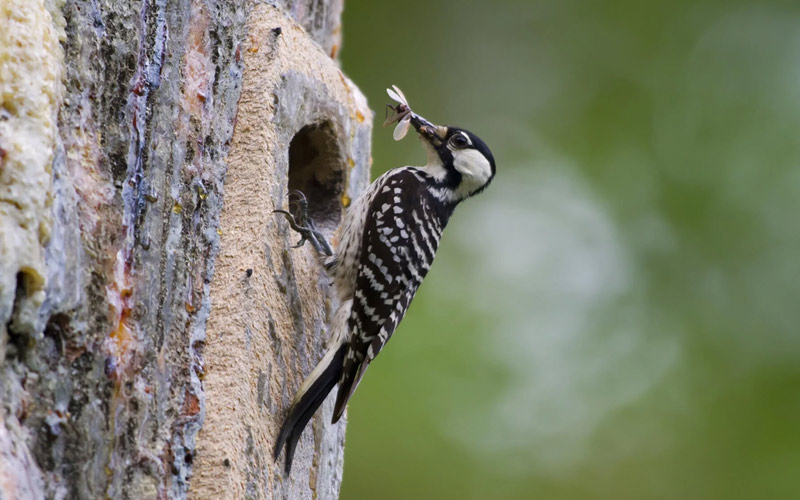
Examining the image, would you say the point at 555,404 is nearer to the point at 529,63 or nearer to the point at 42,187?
the point at 529,63

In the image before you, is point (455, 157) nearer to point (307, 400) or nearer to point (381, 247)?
point (381, 247)

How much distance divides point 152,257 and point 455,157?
1.77 m

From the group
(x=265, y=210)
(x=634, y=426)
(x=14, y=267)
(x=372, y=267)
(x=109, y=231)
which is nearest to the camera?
(x=14, y=267)

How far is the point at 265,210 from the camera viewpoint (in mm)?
2693

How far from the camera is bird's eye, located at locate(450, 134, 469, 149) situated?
12.4 feet

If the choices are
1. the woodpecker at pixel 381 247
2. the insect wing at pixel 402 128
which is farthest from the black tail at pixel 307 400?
the insect wing at pixel 402 128

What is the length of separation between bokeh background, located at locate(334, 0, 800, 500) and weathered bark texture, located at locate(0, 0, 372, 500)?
9.89ft

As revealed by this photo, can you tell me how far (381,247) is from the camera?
10.6 ft

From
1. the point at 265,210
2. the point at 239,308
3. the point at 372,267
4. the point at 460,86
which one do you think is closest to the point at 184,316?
the point at 239,308

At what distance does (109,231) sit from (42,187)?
27 centimetres

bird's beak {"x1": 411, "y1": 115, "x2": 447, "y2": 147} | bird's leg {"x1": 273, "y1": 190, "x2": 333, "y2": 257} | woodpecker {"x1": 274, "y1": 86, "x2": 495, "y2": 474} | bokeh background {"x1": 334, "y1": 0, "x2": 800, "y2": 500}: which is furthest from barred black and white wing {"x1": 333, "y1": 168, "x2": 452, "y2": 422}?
bokeh background {"x1": 334, "y1": 0, "x2": 800, "y2": 500}

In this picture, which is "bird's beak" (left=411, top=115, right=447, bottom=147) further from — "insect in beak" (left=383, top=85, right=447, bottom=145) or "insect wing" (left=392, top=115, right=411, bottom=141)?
"insect wing" (left=392, top=115, right=411, bottom=141)

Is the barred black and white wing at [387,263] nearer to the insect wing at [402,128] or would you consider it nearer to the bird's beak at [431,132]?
the insect wing at [402,128]

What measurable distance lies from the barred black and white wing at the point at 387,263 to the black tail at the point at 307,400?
0.06 m
